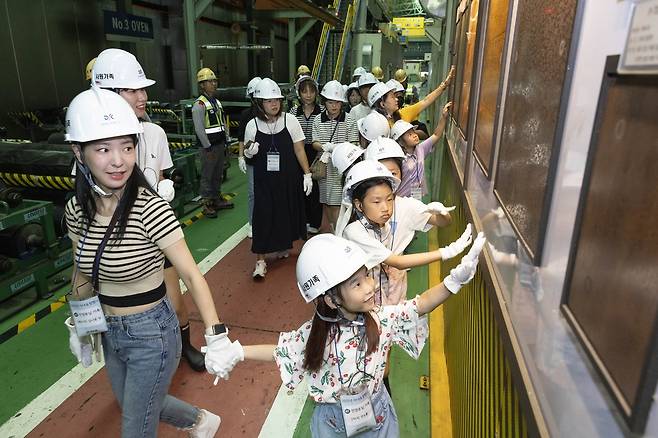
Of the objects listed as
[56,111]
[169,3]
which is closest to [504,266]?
[56,111]

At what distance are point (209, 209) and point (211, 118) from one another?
139 centimetres

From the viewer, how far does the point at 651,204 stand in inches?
27.5

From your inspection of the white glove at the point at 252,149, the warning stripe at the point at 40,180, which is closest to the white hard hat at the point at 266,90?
the white glove at the point at 252,149

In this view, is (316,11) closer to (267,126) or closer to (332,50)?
(332,50)

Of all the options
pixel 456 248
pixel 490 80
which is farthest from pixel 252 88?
pixel 456 248

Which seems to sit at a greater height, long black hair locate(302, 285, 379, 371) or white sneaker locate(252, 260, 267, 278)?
long black hair locate(302, 285, 379, 371)

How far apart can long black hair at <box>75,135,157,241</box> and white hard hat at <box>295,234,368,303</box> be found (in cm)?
79

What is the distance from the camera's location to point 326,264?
1.61 m

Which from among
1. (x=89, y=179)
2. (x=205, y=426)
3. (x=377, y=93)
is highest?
(x=377, y=93)

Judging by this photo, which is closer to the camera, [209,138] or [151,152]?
[151,152]

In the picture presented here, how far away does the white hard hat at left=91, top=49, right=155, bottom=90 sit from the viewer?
8.89ft

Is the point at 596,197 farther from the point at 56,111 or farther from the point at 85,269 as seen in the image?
the point at 56,111

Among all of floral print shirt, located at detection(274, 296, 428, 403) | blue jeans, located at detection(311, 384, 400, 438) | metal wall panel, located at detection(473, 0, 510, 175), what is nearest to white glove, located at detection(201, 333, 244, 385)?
floral print shirt, located at detection(274, 296, 428, 403)

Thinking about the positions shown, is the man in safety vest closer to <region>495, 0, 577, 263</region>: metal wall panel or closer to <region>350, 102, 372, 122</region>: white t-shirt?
<region>350, 102, 372, 122</region>: white t-shirt
